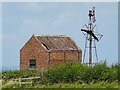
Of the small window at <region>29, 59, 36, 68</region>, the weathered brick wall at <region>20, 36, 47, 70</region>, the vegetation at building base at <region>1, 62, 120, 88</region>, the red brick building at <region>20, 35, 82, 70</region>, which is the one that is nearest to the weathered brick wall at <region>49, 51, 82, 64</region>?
the red brick building at <region>20, 35, 82, 70</region>

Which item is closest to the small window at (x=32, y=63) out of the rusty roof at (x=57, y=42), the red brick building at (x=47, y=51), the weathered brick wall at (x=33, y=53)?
the red brick building at (x=47, y=51)

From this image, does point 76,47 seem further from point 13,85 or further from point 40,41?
point 13,85

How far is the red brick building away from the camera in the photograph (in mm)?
31141

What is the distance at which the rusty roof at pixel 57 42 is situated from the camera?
31.8 meters

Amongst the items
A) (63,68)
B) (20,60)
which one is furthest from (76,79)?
(20,60)

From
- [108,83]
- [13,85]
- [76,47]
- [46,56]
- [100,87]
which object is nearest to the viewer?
[100,87]

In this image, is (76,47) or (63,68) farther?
(76,47)

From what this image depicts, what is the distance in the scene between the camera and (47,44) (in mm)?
31859

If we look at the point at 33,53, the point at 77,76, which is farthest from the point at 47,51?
the point at 77,76

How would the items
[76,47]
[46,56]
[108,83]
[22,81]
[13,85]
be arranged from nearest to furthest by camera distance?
[108,83]
[13,85]
[22,81]
[46,56]
[76,47]

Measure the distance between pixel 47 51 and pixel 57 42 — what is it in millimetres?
2141

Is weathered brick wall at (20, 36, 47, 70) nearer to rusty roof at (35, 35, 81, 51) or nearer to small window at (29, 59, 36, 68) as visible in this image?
small window at (29, 59, 36, 68)

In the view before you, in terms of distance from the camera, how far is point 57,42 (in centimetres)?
3278

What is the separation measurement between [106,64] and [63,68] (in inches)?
105
